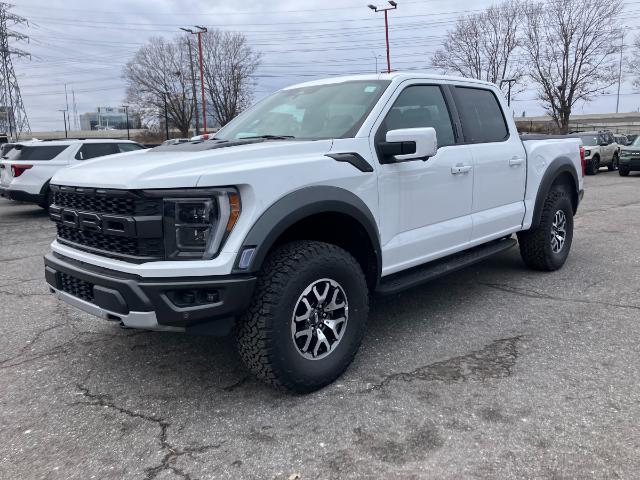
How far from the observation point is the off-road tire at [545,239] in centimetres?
553

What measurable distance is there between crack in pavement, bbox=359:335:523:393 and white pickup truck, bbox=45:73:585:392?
0.39 metres

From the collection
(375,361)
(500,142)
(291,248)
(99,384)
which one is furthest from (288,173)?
(500,142)

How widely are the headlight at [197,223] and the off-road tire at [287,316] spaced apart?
1.12ft

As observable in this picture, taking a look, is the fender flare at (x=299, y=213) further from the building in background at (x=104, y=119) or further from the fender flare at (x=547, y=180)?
the building in background at (x=104, y=119)

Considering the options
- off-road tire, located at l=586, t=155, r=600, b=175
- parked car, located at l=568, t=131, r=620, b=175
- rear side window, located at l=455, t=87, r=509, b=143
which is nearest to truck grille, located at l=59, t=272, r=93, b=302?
rear side window, located at l=455, t=87, r=509, b=143

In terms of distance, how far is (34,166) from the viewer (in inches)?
436

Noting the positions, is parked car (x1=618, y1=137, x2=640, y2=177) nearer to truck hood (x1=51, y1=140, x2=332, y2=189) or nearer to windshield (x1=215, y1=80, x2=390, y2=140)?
windshield (x1=215, y1=80, x2=390, y2=140)

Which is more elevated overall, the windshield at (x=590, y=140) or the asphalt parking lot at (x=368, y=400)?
the windshield at (x=590, y=140)

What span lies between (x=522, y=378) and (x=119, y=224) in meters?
2.54

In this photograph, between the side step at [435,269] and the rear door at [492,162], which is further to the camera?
the rear door at [492,162]

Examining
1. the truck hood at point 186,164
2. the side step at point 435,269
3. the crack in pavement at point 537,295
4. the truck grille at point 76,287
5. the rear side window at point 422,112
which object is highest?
the rear side window at point 422,112

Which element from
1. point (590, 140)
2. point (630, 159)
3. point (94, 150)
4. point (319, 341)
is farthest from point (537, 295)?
point (590, 140)

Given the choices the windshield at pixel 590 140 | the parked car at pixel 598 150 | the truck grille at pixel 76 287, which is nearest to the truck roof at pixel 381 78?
the truck grille at pixel 76 287

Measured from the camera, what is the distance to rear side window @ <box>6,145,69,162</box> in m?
11.1
